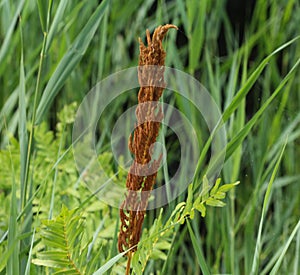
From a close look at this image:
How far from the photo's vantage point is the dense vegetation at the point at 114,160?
0.90 metres

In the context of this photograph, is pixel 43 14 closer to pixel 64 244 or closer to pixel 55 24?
pixel 55 24

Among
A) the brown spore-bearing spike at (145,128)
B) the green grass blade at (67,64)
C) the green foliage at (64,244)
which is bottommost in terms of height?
the green foliage at (64,244)

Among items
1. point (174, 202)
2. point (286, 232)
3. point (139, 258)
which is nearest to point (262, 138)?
point (286, 232)

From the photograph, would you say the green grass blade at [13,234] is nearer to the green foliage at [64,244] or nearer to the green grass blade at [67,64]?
the green foliage at [64,244]

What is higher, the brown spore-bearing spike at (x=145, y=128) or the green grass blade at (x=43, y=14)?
the green grass blade at (x=43, y=14)

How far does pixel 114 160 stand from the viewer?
142 cm

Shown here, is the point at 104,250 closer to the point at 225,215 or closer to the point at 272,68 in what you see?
the point at 225,215

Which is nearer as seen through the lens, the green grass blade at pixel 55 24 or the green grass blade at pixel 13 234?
the green grass blade at pixel 13 234

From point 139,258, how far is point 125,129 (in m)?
0.73

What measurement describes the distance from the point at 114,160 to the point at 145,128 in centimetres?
61

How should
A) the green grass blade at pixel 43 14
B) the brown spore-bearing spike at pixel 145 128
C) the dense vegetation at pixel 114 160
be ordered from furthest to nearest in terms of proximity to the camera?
the green grass blade at pixel 43 14 < the dense vegetation at pixel 114 160 < the brown spore-bearing spike at pixel 145 128

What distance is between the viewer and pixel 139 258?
2.89ft

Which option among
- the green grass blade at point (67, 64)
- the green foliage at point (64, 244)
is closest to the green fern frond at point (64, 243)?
the green foliage at point (64, 244)

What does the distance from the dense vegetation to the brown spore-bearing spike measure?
0.03 metres
